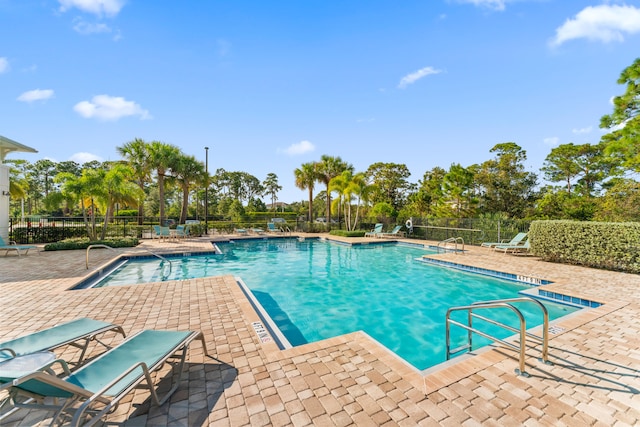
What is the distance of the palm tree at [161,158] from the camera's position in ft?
61.2

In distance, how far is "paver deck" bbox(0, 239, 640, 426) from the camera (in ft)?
7.39

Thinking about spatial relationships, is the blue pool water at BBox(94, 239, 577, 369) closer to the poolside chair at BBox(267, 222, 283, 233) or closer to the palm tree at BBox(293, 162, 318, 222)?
the poolside chair at BBox(267, 222, 283, 233)

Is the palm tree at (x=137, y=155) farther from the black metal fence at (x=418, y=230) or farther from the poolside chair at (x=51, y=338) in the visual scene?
the poolside chair at (x=51, y=338)

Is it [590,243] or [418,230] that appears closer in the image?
[590,243]

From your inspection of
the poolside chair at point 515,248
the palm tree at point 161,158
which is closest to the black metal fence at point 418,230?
the poolside chair at point 515,248

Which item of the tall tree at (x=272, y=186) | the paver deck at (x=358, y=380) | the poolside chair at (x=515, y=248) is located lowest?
the paver deck at (x=358, y=380)

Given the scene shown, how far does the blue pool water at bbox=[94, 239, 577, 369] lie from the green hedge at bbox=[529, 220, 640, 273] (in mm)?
3055

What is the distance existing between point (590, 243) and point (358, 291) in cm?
714

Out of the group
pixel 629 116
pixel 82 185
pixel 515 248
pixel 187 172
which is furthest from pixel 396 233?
pixel 82 185

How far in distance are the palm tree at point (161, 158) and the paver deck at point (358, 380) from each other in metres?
15.5

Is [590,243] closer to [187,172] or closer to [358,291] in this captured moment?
[358,291]

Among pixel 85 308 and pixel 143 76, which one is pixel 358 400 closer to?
pixel 85 308

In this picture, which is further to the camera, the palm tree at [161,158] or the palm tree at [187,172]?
the palm tree at [187,172]

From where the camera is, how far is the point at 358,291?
7.41 metres
